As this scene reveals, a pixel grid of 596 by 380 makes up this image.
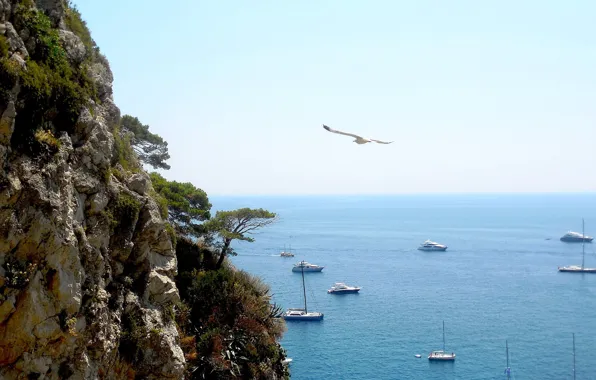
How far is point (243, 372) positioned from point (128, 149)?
10849 mm

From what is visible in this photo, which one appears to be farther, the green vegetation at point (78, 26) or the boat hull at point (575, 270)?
the boat hull at point (575, 270)

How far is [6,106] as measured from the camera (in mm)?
11859

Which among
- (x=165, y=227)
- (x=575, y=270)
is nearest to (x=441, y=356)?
(x=165, y=227)

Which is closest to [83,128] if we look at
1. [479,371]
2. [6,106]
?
[6,106]

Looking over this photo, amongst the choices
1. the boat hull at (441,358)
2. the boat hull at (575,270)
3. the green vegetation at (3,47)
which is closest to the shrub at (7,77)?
the green vegetation at (3,47)

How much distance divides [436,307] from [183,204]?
48.9 meters

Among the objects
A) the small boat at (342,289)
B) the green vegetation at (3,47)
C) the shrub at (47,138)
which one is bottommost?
the small boat at (342,289)

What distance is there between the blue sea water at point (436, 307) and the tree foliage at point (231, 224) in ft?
65.1

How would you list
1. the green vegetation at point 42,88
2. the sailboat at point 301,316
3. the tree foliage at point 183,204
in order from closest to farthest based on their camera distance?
the green vegetation at point 42,88, the tree foliage at point 183,204, the sailboat at point 301,316

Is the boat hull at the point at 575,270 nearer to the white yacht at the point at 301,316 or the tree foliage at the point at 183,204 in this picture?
the white yacht at the point at 301,316

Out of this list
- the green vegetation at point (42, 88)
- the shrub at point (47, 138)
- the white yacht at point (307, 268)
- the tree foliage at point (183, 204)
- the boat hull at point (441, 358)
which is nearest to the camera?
the green vegetation at point (42, 88)

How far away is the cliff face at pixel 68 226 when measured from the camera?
1196 centimetres

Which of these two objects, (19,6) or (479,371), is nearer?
(19,6)

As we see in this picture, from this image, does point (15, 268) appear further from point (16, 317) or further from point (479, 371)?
point (479, 371)
